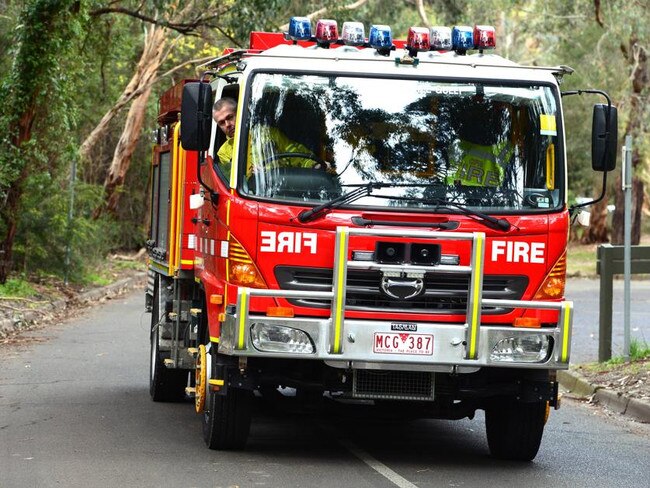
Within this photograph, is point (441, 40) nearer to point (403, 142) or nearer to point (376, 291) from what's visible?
point (403, 142)

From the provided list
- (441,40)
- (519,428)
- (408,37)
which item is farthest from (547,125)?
(519,428)

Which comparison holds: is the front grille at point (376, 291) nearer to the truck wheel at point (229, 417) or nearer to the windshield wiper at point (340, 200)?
the windshield wiper at point (340, 200)

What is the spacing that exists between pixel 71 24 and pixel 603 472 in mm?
14260

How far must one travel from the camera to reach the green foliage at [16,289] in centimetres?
2164

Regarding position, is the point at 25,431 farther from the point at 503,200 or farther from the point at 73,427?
the point at 503,200

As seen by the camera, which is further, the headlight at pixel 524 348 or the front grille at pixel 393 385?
the front grille at pixel 393 385

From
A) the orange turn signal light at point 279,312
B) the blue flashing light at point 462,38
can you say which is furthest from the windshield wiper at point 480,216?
the blue flashing light at point 462,38

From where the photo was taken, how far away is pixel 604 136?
366 inches

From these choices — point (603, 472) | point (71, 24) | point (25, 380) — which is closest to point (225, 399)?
point (603, 472)

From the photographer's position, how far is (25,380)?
45.5 ft

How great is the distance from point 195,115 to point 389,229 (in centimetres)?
155

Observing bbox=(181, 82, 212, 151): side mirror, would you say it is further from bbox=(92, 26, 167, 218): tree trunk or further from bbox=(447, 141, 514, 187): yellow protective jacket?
bbox=(92, 26, 167, 218): tree trunk

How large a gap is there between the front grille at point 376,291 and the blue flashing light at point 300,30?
1911 millimetres

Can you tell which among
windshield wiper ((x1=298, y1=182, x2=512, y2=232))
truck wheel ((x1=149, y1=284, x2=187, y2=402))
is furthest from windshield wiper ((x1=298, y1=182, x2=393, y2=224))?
truck wheel ((x1=149, y1=284, x2=187, y2=402))
